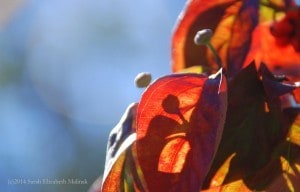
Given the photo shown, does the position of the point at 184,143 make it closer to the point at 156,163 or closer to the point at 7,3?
the point at 156,163

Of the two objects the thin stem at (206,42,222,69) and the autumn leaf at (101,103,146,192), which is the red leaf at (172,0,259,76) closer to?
the thin stem at (206,42,222,69)

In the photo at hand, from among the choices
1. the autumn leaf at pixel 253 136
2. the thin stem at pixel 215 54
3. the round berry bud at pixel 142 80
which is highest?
the thin stem at pixel 215 54

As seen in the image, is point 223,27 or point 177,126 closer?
point 177,126

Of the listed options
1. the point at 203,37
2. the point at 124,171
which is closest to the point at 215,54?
the point at 203,37

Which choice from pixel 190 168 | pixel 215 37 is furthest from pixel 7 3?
pixel 190 168

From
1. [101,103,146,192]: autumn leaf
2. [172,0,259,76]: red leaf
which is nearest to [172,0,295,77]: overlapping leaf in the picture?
[172,0,259,76]: red leaf

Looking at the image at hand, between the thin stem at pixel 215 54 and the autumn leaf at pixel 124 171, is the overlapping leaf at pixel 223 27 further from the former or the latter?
the autumn leaf at pixel 124 171

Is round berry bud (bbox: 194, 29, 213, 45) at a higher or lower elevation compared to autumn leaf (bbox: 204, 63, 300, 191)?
higher

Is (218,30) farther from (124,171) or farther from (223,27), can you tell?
(124,171)

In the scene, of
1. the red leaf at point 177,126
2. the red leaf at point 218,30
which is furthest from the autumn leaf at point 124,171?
the red leaf at point 218,30
